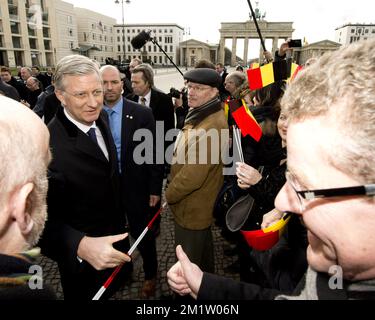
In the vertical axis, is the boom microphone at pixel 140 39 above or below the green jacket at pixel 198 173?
above

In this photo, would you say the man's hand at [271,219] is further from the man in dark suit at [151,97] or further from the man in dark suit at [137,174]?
the man in dark suit at [151,97]

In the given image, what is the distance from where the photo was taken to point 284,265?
4.69 ft

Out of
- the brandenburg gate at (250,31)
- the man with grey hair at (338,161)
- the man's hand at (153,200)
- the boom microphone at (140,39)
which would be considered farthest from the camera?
the brandenburg gate at (250,31)

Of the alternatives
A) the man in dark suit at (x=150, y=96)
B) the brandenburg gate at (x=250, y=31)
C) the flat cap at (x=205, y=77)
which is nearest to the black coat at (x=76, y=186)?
the flat cap at (x=205, y=77)

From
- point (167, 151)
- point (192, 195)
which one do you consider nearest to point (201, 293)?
point (192, 195)

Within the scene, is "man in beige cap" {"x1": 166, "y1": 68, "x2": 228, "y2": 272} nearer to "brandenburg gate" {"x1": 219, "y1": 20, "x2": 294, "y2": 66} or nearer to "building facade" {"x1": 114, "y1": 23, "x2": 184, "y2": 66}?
"brandenburg gate" {"x1": 219, "y1": 20, "x2": 294, "y2": 66}

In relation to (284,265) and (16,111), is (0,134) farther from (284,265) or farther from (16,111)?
(284,265)

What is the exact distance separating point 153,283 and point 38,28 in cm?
5878

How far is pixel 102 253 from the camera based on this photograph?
1.62 metres

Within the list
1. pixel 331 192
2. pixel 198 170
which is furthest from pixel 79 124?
pixel 331 192

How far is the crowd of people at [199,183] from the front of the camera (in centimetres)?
75

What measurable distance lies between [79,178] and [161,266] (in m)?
1.73

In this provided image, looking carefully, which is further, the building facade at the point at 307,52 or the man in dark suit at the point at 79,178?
the man in dark suit at the point at 79,178

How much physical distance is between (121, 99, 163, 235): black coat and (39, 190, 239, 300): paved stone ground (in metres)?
→ 0.66
